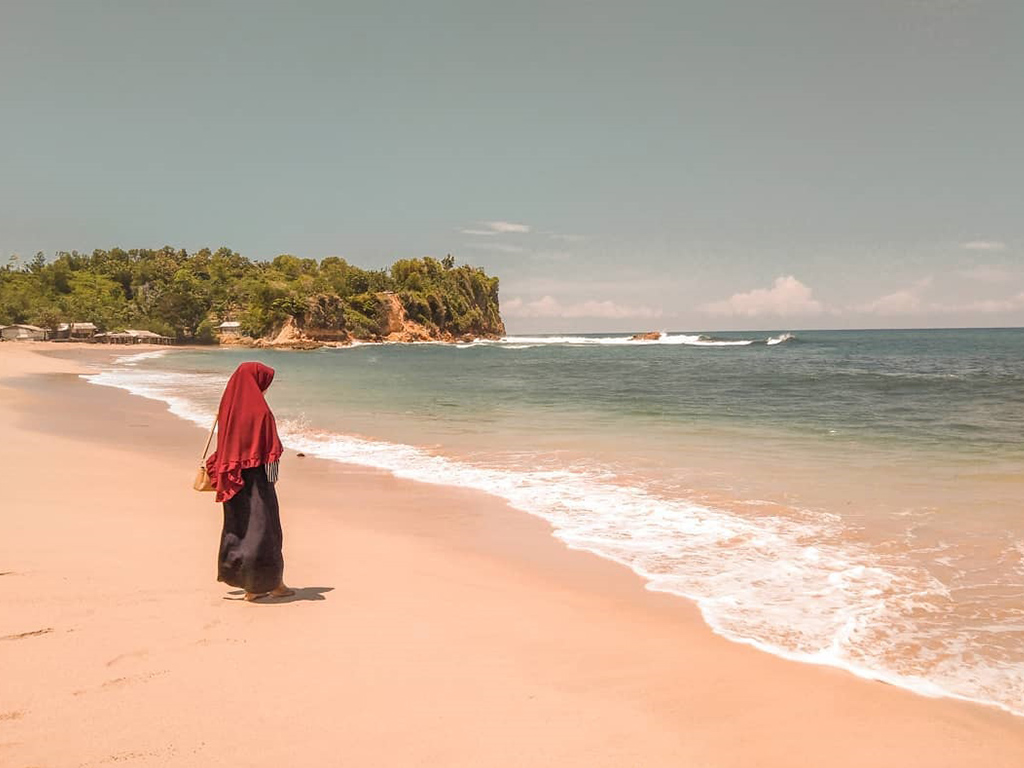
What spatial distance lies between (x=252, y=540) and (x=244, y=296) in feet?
493

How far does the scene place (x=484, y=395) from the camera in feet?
92.2

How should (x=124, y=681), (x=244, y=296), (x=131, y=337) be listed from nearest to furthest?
(x=124, y=681), (x=131, y=337), (x=244, y=296)

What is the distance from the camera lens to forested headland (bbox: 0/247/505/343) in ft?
359

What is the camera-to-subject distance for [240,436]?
519 centimetres

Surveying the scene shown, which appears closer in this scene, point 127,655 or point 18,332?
point 127,655

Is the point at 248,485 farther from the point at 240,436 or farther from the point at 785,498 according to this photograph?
the point at 785,498

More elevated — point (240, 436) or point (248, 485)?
point (240, 436)

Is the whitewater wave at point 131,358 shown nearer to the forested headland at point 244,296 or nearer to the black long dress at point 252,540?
the forested headland at point 244,296

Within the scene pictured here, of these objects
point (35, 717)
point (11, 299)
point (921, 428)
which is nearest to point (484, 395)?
point (921, 428)

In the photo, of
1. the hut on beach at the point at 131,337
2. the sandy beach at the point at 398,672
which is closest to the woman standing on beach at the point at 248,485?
the sandy beach at the point at 398,672

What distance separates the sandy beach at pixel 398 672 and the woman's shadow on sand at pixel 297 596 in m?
0.03

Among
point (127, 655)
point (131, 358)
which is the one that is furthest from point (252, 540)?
point (131, 358)

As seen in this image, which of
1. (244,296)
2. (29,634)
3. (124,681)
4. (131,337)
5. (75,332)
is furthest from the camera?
(244,296)

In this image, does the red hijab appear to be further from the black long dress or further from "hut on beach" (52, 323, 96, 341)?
"hut on beach" (52, 323, 96, 341)
